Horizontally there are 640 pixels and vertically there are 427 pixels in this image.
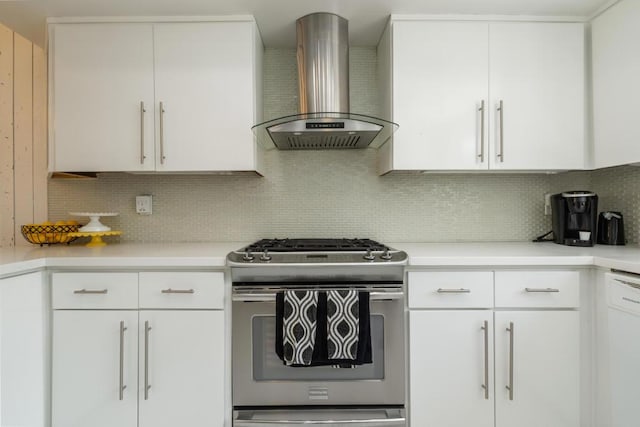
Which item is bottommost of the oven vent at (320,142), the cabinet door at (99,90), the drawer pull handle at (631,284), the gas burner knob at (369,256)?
the drawer pull handle at (631,284)

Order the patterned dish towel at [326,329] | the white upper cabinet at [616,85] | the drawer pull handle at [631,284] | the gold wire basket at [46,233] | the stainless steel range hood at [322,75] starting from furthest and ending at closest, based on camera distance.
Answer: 1. the gold wire basket at [46,233]
2. the stainless steel range hood at [322,75]
3. the white upper cabinet at [616,85]
4. the patterned dish towel at [326,329]
5. the drawer pull handle at [631,284]

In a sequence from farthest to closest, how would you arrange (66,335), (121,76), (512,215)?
(512,215)
(121,76)
(66,335)

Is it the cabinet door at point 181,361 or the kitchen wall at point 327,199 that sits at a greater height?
the kitchen wall at point 327,199

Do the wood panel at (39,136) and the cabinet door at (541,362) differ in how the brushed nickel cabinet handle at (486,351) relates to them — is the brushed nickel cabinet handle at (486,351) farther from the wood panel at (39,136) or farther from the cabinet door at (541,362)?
the wood panel at (39,136)

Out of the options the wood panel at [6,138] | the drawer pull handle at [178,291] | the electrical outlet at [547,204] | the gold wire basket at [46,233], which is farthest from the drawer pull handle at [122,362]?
the electrical outlet at [547,204]

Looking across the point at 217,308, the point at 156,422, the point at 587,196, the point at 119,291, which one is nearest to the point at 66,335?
the point at 119,291

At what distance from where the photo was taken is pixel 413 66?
1.88 metres

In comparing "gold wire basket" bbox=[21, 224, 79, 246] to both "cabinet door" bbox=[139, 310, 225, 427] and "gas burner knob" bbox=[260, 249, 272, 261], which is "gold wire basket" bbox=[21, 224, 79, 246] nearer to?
"cabinet door" bbox=[139, 310, 225, 427]

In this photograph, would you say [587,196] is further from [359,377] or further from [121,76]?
[121,76]

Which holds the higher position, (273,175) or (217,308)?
(273,175)

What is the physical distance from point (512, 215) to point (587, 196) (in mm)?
411

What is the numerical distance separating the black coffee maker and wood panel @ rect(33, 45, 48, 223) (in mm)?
2977

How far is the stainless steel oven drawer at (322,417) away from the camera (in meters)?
1.56

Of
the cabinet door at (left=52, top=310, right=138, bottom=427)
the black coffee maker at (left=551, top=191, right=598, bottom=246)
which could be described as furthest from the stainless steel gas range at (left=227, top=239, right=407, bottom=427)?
the black coffee maker at (left=551, top=191, right=598, bottom=246)
